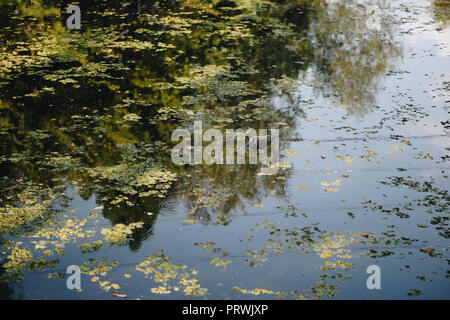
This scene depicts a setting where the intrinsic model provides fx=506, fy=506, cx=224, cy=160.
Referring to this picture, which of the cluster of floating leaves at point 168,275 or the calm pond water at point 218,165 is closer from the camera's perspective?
the cluster of floating leaves at point 168,275

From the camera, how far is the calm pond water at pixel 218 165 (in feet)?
16.5

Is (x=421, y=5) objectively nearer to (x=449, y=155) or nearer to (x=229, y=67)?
(x=229, y=67)

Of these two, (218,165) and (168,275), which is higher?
(218,165)

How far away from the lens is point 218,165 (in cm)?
685

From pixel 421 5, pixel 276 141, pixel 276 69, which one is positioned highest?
pixel 421 5

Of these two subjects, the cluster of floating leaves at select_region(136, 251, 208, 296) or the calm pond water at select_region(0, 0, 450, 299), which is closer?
the cluster of floating leaves at select_region(136, 251, 208, 296)

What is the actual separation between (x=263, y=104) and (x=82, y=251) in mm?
4360

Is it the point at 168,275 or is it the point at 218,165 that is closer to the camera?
the point at 168,275

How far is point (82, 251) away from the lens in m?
5.26

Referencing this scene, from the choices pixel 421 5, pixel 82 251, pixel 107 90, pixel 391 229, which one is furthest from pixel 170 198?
pixel 421 5

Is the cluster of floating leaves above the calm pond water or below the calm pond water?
below

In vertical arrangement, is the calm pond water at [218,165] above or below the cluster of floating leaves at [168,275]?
above

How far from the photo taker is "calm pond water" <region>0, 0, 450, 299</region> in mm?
5035

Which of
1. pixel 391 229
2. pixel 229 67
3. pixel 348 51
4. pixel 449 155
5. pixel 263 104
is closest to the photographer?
pixel 391 229
